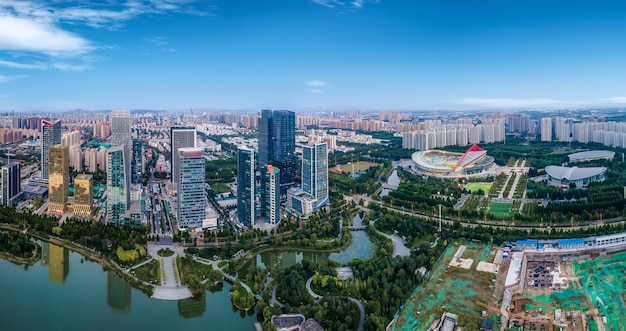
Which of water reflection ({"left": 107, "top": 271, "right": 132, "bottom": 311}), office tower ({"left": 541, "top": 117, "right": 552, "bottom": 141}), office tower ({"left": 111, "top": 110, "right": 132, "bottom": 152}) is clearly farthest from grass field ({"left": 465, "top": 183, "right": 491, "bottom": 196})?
office tower ({"left": 541, "top": 117, "right": 552, "bottom": 141})

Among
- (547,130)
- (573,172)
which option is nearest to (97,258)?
(573,172)

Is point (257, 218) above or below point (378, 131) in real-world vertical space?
below

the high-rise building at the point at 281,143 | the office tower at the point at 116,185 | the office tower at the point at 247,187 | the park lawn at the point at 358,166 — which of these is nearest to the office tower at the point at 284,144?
the high-rise building at the point at 281,143

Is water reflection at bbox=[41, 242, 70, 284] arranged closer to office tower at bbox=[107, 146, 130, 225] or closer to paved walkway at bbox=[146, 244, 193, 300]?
office tower at bbox=[107, 146, 130, 225]

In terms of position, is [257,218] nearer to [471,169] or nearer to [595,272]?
[595,272]

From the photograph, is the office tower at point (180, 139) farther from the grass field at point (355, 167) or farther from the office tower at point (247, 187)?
the grass field at point (355, 167)

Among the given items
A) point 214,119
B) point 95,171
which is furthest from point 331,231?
point 214,119

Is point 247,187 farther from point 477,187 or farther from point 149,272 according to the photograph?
point 477,187
